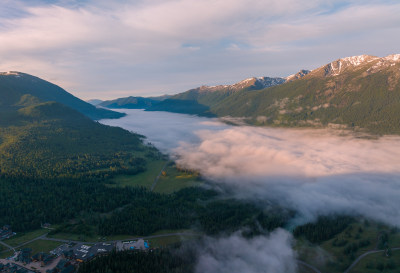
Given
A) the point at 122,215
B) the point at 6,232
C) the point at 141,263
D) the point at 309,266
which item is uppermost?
the point at 6,232

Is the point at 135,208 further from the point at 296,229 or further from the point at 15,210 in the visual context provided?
the point at 296,229

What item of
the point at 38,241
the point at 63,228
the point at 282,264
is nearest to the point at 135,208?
the point at 63,228

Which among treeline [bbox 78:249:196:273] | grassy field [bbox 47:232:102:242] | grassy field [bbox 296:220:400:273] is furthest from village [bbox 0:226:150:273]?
grassy field [bbox 296:220:400:273]

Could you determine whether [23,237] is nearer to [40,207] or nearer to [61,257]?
[40,207]

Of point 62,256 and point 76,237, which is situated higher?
point 62,256

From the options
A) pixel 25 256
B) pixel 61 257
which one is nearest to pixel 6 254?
pixel 25 256

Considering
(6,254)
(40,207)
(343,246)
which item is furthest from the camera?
(40,207)

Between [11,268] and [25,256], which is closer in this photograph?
[11,268]

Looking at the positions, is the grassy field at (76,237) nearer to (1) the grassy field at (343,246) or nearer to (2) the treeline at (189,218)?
(2) the treeline at (189,218)
